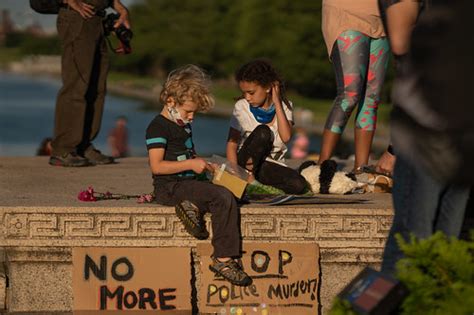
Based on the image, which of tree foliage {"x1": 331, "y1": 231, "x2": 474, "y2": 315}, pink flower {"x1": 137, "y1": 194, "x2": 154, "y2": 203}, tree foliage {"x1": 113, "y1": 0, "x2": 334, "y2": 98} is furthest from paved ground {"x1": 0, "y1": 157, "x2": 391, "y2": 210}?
tree foliage {"x1": 113, "y1": 0, "x2": 334, "y2": 98}

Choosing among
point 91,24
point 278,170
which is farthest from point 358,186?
point 91,24

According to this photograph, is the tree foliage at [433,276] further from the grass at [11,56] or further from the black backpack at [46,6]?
the grass at [11,56]

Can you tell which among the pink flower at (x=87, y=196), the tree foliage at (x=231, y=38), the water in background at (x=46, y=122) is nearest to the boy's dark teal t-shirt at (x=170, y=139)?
the pink flower at (x=87, y=196)

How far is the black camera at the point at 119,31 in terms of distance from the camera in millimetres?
10219

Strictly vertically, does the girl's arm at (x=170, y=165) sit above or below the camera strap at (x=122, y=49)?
above

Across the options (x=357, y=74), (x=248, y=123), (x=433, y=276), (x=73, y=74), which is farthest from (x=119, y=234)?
(x=73, y=74)

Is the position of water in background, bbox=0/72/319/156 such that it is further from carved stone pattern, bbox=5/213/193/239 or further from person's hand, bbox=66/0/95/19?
carved stone pattern, bbox=5/213/193/239

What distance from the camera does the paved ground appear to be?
7711mm

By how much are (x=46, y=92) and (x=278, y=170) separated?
373 ft

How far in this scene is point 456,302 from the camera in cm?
489

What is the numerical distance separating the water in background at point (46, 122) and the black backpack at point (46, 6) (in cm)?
2630

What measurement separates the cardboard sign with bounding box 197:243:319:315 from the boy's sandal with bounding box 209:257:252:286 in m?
0.06

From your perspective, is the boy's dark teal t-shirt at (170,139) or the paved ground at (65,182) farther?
the paved ground at (65,182)

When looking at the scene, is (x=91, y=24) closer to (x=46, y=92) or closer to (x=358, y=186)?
(x=358, y=186)
